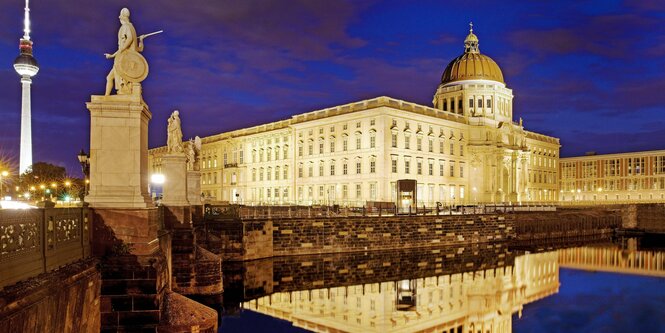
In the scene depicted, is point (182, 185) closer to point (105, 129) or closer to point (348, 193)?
point (105, 129)

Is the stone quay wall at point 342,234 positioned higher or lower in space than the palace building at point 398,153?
lower

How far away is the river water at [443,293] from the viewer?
68.5 ft

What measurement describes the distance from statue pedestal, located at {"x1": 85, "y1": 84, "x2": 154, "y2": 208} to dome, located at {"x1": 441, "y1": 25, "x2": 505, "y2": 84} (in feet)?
301

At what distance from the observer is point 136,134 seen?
12891 mm

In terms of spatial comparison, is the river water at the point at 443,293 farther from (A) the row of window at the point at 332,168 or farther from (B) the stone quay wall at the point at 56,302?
(A) the row of window at the point at 332,168

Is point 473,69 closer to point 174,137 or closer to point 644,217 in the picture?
point 644,217

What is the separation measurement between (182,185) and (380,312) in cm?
978

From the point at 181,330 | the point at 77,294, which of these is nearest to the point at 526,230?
the point at 181,330

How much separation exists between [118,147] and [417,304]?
50.1 feet

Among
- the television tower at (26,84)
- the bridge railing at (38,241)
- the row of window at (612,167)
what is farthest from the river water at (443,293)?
the row of window at (612,167)

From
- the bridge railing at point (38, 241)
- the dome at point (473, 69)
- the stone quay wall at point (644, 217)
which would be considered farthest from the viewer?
the dome at point (473, 69)

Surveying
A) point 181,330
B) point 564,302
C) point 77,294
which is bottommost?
point 564,302

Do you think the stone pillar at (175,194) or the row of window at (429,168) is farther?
the row of window at (429,168)

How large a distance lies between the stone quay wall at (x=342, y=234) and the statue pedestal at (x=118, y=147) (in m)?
19.8
